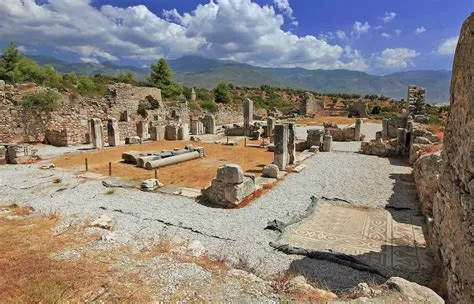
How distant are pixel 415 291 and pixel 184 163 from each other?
1360 cm

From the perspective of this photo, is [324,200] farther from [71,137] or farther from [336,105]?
[336,105]

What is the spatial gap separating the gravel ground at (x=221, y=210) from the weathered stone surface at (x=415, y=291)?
147 cm

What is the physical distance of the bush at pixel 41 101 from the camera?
21516 millimetres

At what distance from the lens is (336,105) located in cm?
5731

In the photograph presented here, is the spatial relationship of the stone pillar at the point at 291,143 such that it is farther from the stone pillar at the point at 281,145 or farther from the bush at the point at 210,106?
the bush at the point at 210,106

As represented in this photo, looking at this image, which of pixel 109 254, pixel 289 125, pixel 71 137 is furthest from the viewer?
pixel 71 137

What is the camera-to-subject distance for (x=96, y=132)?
66.5 feet

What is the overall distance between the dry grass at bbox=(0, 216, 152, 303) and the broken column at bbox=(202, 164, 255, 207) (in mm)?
4181

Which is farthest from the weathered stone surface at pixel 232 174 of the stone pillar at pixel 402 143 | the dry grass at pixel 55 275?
the stone pillar at pixel 402 143

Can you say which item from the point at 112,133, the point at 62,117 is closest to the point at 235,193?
the point at 112,133

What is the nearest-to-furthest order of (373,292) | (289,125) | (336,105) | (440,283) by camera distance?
(373,292), (440,283), (289,125), (336,105)

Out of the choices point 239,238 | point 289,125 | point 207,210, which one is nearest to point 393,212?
point 239,238

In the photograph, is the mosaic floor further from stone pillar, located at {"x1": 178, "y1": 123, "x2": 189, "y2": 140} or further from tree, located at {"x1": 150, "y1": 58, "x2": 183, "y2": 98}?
tree, located at {"x1": 150, "y1": 58, "x2": 183, "y2": 98}

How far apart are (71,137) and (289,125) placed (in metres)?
16.1
